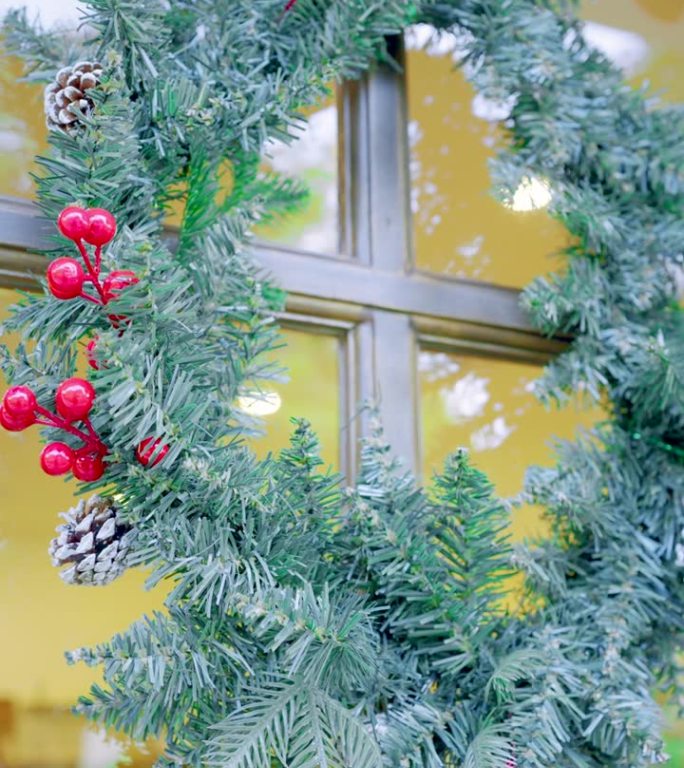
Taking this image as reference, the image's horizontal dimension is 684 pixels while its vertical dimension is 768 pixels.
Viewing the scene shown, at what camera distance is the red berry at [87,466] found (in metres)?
0.69

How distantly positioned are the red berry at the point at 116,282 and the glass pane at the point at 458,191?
17.9 inches

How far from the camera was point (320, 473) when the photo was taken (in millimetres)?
833

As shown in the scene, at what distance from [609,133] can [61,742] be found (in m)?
0.76

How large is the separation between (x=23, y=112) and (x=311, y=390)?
1.21ft

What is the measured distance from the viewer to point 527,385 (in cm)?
108

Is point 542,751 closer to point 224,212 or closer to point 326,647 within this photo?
point 326,647

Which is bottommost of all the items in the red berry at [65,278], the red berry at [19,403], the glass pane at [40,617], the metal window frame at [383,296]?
the glass pane at [40,617]

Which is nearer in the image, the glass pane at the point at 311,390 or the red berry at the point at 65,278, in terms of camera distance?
the red berry at the point at 65,278

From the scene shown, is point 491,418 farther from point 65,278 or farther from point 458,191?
point 65,278

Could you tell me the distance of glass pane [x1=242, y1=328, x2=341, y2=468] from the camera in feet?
3.10

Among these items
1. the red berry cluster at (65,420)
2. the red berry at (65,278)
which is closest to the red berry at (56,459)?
the red berry cluster at (65,420)

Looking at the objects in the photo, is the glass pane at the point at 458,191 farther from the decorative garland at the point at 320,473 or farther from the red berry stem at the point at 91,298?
the red berry stem at the point at 91,298

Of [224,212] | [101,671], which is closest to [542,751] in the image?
[101,671]

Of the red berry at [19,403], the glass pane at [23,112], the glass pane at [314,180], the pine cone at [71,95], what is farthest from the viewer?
the glass pane at [314,180]
